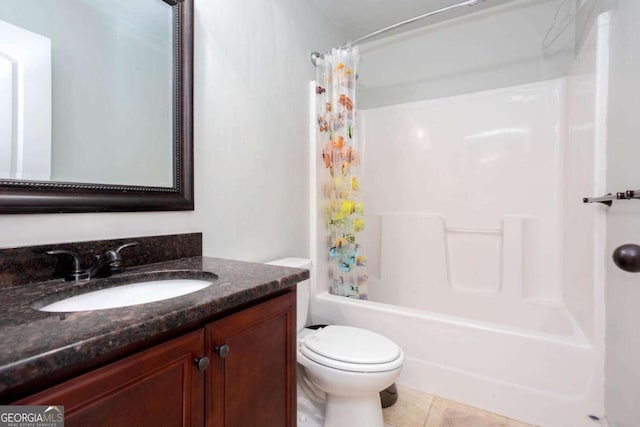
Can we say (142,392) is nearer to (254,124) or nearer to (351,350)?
(351,350)

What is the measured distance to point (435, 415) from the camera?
154cm

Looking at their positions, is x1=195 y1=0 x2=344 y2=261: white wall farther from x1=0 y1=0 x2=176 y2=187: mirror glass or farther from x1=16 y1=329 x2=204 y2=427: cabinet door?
x1=16 y1=329 x2=204 y2=427: cabinet door

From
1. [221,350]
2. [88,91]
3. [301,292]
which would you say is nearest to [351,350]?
[301,292]

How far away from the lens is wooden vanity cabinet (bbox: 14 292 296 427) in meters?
0.52

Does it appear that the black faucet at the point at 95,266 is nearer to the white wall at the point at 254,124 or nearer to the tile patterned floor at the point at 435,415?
the white wall at the point at 254,124

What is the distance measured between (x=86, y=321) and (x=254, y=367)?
0.42 m

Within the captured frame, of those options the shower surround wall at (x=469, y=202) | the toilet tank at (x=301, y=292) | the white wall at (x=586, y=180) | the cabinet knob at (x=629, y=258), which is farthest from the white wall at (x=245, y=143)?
the white wall at (x=586, y=180)

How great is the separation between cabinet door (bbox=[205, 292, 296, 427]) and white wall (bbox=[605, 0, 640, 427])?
120 cm

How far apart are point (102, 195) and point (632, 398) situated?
6.39 feet

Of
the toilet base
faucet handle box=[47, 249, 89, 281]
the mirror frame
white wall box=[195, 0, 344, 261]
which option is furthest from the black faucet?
the toilet base

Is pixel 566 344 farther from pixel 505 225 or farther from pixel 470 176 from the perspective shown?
pixel 470 176

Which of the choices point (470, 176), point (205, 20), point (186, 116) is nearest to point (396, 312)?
point (470, 176)

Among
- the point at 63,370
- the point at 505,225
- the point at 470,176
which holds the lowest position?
the point at 63,370

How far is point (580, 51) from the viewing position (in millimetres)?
1740
